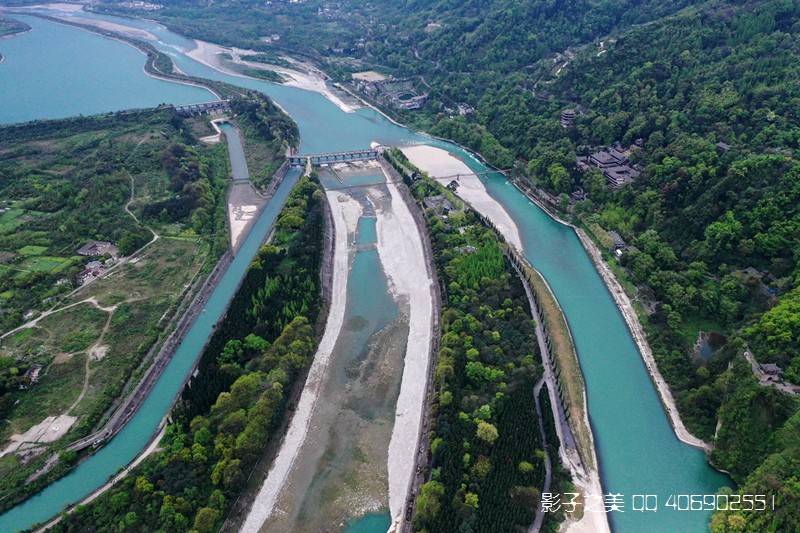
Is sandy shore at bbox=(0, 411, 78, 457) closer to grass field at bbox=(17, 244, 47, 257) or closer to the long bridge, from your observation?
grass field at bbox=(17, 244, 47, 257)

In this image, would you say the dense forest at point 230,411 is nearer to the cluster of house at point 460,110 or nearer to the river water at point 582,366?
the river water at point 582,366

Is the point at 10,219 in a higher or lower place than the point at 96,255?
lower

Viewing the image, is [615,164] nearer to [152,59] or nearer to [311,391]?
[311,391]

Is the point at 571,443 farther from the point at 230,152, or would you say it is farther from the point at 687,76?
the point at 230,152

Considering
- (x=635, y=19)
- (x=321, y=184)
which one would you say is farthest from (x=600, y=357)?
(x=635, y=19)

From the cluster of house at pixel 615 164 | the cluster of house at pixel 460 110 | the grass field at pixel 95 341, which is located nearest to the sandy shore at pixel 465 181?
the cluster of house at pixel 460 110

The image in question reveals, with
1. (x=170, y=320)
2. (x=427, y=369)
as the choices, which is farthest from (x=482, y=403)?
(x=170, y=320)
